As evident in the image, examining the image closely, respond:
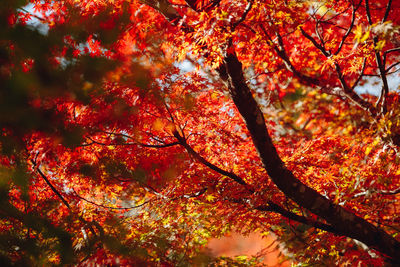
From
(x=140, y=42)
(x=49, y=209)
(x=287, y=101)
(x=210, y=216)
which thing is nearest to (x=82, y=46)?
(x=140, y=42)

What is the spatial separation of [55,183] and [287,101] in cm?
1197

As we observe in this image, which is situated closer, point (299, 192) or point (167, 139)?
point (299, 192)

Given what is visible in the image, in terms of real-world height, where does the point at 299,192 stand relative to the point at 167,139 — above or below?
below

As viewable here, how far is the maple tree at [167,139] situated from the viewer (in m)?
3.23

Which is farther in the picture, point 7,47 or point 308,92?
point 308,92

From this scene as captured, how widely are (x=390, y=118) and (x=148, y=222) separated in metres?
3.86

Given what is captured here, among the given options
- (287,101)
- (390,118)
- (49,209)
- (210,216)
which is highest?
(287,101)

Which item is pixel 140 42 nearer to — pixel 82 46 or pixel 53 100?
pixel 82 46

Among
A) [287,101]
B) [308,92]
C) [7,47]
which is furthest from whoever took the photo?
[287,101]

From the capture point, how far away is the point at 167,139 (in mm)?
4598

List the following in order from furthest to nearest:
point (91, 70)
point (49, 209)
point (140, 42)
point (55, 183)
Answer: point (55, 183) < point (49, 209) < point (140, 42) < point (91, 70)

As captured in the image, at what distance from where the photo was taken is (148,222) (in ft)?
16.0

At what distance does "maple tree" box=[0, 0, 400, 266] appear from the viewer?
3.23 metres

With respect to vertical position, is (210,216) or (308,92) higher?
(308,92)
